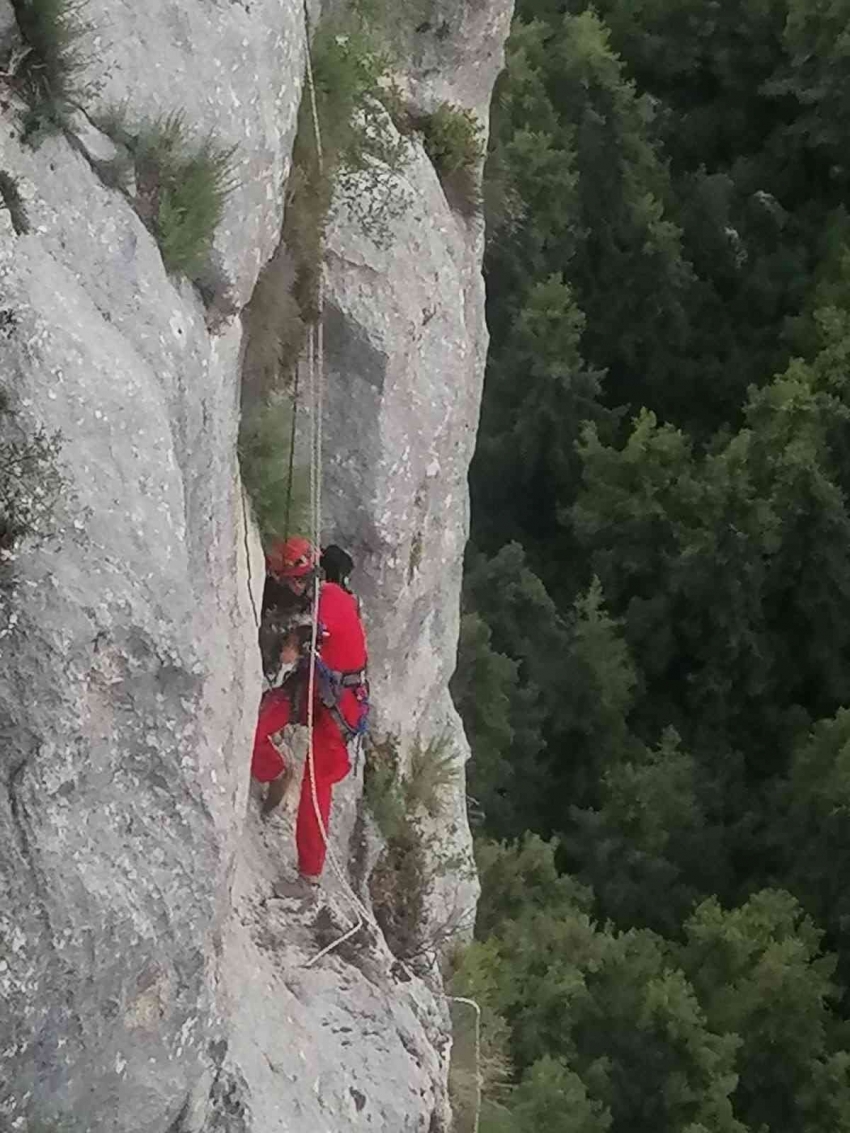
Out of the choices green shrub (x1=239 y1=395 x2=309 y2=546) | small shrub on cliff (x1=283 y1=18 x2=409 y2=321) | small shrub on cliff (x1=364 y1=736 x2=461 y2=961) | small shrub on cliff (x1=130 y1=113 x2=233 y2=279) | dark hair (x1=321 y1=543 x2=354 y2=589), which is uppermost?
small shrub on cliff (x1=283 y1=18 x2=409 y2=321)

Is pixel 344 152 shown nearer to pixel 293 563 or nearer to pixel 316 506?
pixel 316 506

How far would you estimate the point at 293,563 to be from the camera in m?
6.15

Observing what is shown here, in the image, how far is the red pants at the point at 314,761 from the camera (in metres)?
6.28

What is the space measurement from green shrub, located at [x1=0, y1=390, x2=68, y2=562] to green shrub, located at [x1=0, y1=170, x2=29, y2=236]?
1.94 ft

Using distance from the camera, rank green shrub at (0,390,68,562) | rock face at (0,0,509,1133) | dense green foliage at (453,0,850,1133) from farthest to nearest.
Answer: dense green foliage at (453,0,850,1133) < rock face at (0,0,509,1133) < green shrub at (0,390,68,562)

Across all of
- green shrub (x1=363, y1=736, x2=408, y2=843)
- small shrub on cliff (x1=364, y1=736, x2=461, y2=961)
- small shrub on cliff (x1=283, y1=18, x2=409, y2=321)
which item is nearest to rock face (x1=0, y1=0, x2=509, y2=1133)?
small shrub on cliff (x1=283, y1=18, x2=409, y2=321)

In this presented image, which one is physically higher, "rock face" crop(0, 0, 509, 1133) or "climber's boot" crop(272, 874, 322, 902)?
"rock face" crop(0, 0, 509, 1133)

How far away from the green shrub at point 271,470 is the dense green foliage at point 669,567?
9.43m

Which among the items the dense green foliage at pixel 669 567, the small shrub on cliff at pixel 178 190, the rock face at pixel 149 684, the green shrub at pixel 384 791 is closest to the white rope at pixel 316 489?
the rock face at pixel 149 684

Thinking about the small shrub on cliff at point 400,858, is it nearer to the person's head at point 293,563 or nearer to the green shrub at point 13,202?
the person's head at point 293,563

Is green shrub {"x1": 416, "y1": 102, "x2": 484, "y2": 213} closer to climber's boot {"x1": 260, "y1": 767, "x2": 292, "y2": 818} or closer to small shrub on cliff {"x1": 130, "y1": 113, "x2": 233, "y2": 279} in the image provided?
small shrub on cliff {"x1": 130, "y1": 113, "x2": 233, "y2": 279}

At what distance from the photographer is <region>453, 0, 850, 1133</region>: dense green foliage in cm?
1518

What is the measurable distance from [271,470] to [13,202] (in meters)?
2.29

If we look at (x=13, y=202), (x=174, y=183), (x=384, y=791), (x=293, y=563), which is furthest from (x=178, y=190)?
(x=384, y=791)
